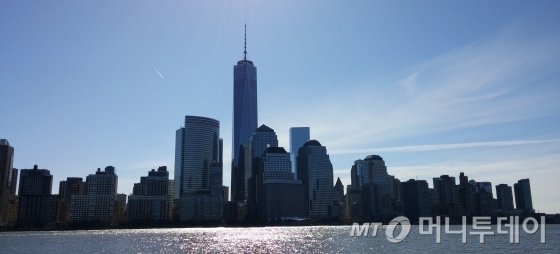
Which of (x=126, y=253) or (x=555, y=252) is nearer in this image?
(x=555, y=252)

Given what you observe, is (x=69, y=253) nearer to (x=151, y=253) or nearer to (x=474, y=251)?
(x=151, y=253)

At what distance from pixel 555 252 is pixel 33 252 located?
420ft

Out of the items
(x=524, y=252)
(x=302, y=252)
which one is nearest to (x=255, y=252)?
(x=302, y=252)

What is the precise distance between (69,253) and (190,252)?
3033cm

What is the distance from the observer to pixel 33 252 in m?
129

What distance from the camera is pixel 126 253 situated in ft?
401

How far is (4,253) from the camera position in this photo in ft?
418

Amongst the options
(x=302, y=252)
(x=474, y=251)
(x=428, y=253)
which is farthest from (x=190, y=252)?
(x=474, y=251)

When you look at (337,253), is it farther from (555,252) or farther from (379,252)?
(555,252)

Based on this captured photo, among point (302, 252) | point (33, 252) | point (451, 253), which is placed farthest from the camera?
point (33, 252)

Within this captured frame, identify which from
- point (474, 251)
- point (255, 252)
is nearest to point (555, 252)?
point (474, 251)

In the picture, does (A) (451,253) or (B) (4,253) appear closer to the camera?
(A) (451,253)

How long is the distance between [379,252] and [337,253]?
992cm

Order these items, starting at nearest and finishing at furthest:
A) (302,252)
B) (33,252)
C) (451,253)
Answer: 1. (451,253)
2. (302,252)
3. (33,252)
